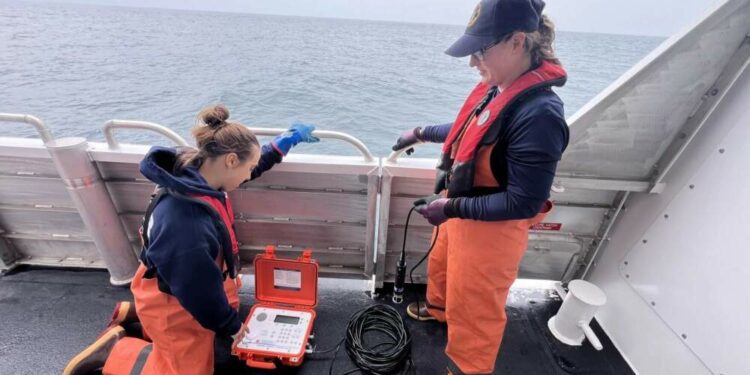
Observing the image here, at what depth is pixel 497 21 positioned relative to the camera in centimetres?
112

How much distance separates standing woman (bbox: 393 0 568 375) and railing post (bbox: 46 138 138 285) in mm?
1939

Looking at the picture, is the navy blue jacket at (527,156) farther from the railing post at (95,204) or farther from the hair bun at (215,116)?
the railing post at (95,204)

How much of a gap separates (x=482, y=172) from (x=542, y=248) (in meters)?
1.32

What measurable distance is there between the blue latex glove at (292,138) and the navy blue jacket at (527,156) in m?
0.94

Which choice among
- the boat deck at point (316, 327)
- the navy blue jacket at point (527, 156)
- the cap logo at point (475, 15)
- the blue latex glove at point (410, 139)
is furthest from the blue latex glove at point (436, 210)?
the boat deck at point (316, 327)

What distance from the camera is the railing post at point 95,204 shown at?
188cm

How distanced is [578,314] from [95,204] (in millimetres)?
2965

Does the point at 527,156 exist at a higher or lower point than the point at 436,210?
higher

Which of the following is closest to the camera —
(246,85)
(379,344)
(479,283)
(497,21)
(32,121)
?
(497,21)

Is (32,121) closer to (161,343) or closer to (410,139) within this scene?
(161,343)

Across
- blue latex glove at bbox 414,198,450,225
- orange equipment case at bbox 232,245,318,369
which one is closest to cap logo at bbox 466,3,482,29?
blue latex glove at bbox 414,198,450,225

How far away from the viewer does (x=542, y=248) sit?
236 centimetres

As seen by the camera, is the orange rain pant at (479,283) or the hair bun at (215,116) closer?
the hair bun at (215,116)

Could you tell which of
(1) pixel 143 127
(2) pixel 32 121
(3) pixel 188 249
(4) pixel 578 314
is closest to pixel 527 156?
(3) pixel 188 249
